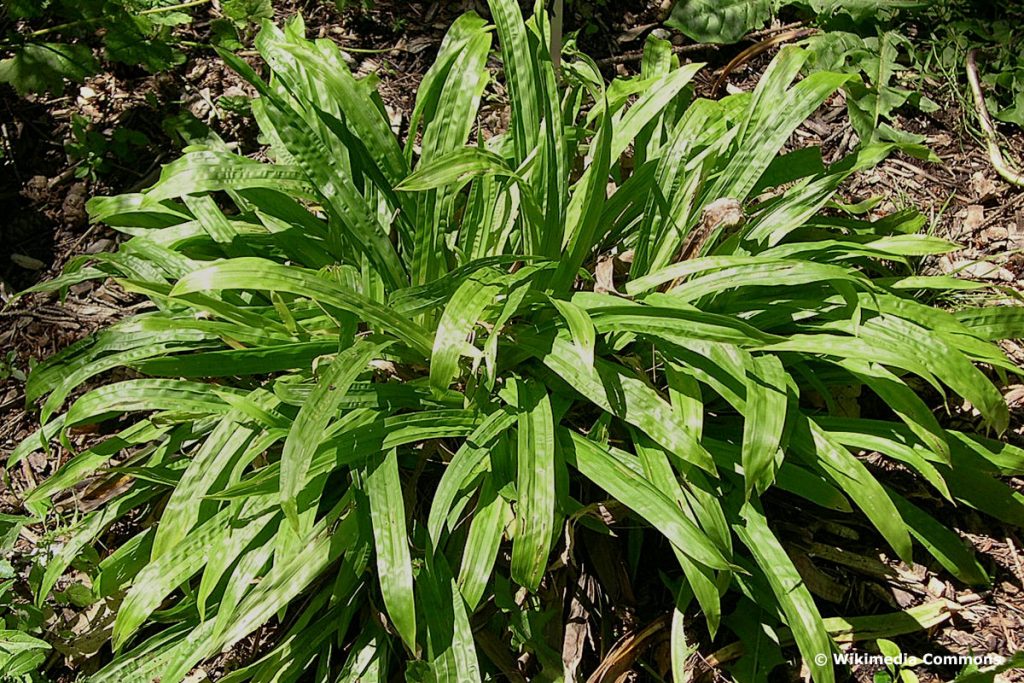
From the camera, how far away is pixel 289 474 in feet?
5.26

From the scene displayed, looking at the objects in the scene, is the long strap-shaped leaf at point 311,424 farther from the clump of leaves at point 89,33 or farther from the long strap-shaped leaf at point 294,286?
the clump of leaves at point 89,33

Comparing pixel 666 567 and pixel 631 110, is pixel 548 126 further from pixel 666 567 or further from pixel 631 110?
pixel 666 567

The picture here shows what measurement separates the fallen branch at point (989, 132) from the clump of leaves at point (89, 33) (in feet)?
7.43

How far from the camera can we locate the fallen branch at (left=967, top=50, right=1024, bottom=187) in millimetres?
2850

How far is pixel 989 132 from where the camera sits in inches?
115

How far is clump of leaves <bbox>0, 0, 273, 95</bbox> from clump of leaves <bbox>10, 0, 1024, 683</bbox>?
542mm

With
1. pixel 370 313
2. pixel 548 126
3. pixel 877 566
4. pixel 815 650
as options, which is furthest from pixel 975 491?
pixel 370 313

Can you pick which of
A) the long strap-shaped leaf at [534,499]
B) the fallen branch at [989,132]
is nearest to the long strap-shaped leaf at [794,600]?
the long strap-shaped leaf at [534,499]

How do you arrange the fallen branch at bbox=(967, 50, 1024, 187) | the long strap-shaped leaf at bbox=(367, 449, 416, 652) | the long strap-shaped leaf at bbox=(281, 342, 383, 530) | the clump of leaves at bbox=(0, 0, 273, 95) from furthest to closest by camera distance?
1. the fallen branch at bbox=(967, 50, 1024, 187)
2. the clump of leaves at bbox=(0, 0, 273, 95)
3. the long strap-shaped leaf at bbox=(367, 449, 416, 652)
4. the long strap-shaped leaf at bbox=(281, 342, 383, 530)

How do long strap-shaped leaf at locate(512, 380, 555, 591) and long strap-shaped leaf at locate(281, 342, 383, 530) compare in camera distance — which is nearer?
long strap-shaped leaf at locate(281, 342, 383, 530)

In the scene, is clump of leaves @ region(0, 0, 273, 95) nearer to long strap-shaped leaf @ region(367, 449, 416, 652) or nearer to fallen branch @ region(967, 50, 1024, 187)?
long strap-shaped leaf @ region(367, 449, 416, 652)

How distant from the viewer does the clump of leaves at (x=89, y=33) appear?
260cm

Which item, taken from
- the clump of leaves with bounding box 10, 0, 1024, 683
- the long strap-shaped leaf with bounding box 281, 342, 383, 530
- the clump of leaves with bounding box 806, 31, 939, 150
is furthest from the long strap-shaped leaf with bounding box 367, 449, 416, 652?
the clump of leaves with bounding box 806, 31, 939, 150

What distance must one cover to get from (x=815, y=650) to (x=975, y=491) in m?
0.64
